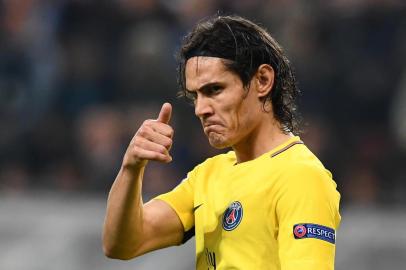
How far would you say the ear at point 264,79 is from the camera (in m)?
4.38

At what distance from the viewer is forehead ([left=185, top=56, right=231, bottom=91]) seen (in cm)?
430

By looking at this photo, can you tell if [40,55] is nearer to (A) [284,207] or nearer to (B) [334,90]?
(B) [334,90]

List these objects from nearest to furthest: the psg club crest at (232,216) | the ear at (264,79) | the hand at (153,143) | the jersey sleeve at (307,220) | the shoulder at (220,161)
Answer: the jersey sleeve at (307,220) → the hand at (153,143) → the psg club crest at (232,216) → the ear at (264,79) → the shoulder at (220,161)

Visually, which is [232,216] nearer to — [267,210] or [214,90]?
[267,210]

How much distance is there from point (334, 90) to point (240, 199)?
5.53 metres

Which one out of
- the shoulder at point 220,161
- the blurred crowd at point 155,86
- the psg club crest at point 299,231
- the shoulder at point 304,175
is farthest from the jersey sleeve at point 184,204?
the blurred crowd at point 155,86

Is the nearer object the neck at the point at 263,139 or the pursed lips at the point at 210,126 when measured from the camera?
the pursed lips at the point at 210,126

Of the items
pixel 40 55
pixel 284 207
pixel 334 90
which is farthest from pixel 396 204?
pixel 284 207

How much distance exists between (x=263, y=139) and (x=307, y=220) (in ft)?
1.83

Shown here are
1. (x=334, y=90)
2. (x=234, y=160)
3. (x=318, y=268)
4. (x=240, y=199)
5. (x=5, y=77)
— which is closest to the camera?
(x=318, y=268)

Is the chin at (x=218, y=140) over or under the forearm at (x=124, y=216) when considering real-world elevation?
over

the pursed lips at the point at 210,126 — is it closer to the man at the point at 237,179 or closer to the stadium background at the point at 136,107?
the man at the point at 237,179

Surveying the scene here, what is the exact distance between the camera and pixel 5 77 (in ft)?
35.5

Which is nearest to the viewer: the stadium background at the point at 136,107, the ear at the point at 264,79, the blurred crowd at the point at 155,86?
the ear at the point at 264,79
